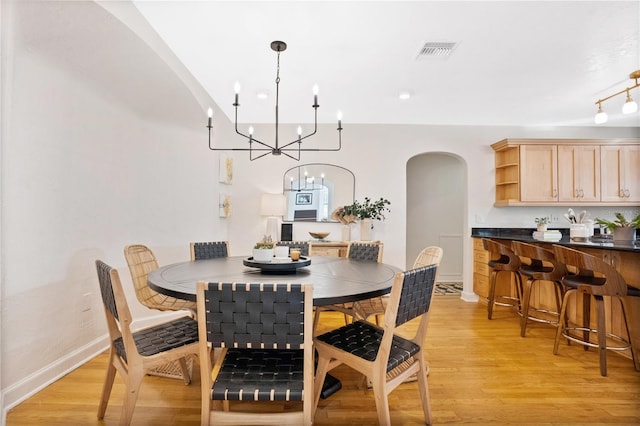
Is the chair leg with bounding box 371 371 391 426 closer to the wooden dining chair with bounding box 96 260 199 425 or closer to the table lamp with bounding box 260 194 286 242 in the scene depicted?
the wooden dining chair with bounding box 96 260 199 425

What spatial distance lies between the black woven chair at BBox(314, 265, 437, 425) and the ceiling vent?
193 cm

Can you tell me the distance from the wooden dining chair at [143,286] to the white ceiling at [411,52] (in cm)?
171

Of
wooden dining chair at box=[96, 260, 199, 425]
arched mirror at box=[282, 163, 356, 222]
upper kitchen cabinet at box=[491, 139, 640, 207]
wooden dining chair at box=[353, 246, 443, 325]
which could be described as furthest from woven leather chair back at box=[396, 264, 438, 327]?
upper kitchen cabinet at box=[491, 139, 640, 207]

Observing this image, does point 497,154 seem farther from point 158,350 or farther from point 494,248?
point 158,350

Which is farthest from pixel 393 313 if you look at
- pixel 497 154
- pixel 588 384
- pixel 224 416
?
pixel 497 154

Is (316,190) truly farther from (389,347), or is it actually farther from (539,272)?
(389,347)

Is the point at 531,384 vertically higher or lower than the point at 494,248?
lower

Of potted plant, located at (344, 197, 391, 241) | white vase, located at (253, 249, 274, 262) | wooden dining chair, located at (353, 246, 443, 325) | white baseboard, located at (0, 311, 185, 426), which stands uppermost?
potted plant, located at (344, 197, 391, 241)

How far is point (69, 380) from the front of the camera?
2102 millimetres

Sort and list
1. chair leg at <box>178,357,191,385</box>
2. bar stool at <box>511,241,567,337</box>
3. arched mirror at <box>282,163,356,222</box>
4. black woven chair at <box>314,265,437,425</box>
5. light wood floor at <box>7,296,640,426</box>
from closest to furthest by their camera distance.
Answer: black woven chair at <box>314,265,437,425</box>
light wood floor at <box>7,296,640,426</box>
chair leg at <box>178,357,191,385</box>
bar stool at <box>511,241,567,337</box>
arched mirror at <box>282,163,356,222</box>

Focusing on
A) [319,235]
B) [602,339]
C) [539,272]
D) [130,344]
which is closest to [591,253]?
[539,272]

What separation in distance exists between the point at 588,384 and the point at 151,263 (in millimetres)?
3360

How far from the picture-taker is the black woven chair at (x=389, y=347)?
1385 millimetres

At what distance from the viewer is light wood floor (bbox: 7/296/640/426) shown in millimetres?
1744
